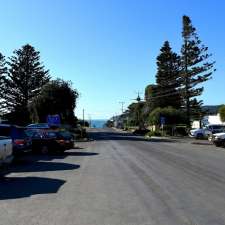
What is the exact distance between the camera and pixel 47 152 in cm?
3195

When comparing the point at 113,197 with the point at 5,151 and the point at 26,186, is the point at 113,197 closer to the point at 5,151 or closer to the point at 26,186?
the point at 26,186

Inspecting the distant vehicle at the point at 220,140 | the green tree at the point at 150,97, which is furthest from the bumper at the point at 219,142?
the green tree at the point at 150,97

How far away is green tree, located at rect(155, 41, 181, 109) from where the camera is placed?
345 feet

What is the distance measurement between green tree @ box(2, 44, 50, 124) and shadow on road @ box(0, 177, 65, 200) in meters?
77.0

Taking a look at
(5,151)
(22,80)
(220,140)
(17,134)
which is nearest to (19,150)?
(17,134)

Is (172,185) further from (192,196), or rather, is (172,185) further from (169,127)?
(169,127)

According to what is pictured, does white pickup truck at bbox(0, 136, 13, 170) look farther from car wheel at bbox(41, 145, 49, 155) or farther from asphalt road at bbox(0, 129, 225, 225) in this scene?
car wheel at bbox(41, 145, 49, 155)

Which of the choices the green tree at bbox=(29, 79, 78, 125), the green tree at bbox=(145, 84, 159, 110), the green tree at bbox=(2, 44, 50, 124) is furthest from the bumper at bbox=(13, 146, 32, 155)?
the green tree at bbox=(145, 84, 159, 110)

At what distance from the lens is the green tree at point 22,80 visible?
94.1m

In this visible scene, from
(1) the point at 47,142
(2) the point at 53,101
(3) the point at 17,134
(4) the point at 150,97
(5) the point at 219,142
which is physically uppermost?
(4) the point at 150,97

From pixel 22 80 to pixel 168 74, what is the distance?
28.9 m

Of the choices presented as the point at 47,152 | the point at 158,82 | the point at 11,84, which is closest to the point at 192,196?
the point at 47,152

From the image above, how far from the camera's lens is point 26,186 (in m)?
15.2

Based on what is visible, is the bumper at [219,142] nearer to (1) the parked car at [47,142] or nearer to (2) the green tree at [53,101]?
(1) the parked car at [47,142]
